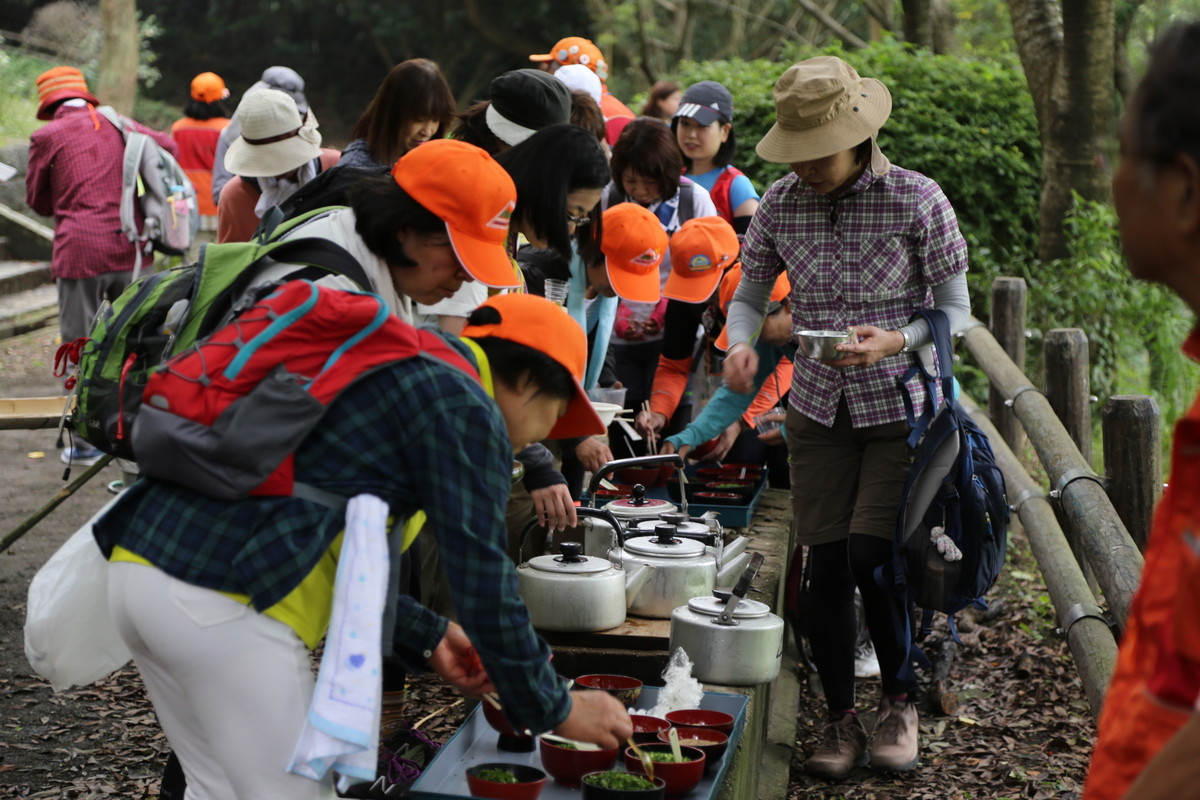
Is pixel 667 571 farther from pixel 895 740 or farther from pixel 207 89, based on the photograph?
pixel 207 89

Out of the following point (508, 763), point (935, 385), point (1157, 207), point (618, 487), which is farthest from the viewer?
point (618, 487)

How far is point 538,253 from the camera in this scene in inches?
168

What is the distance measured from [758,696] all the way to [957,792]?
116cm

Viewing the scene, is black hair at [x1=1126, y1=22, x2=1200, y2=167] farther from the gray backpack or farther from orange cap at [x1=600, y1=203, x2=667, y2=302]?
the gray backpack

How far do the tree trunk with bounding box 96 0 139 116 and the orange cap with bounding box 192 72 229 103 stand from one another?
5731 millimetres

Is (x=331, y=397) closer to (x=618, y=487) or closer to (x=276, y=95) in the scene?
(x=618, y=487)

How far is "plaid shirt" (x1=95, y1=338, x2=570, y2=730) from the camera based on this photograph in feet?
6.67

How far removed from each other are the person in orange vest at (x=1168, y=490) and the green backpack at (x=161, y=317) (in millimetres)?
1582

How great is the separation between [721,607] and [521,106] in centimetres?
→ 193

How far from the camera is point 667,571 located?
3629 millimetres

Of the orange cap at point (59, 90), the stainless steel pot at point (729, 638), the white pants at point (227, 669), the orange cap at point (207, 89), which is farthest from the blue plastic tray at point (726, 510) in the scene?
the orange cap at point (207, 89)

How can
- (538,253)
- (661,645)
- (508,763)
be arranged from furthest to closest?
(538,253) < (661,645) < (508,763)

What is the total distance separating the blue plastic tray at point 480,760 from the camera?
259 centimetres

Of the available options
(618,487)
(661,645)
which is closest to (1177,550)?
(661,645)
